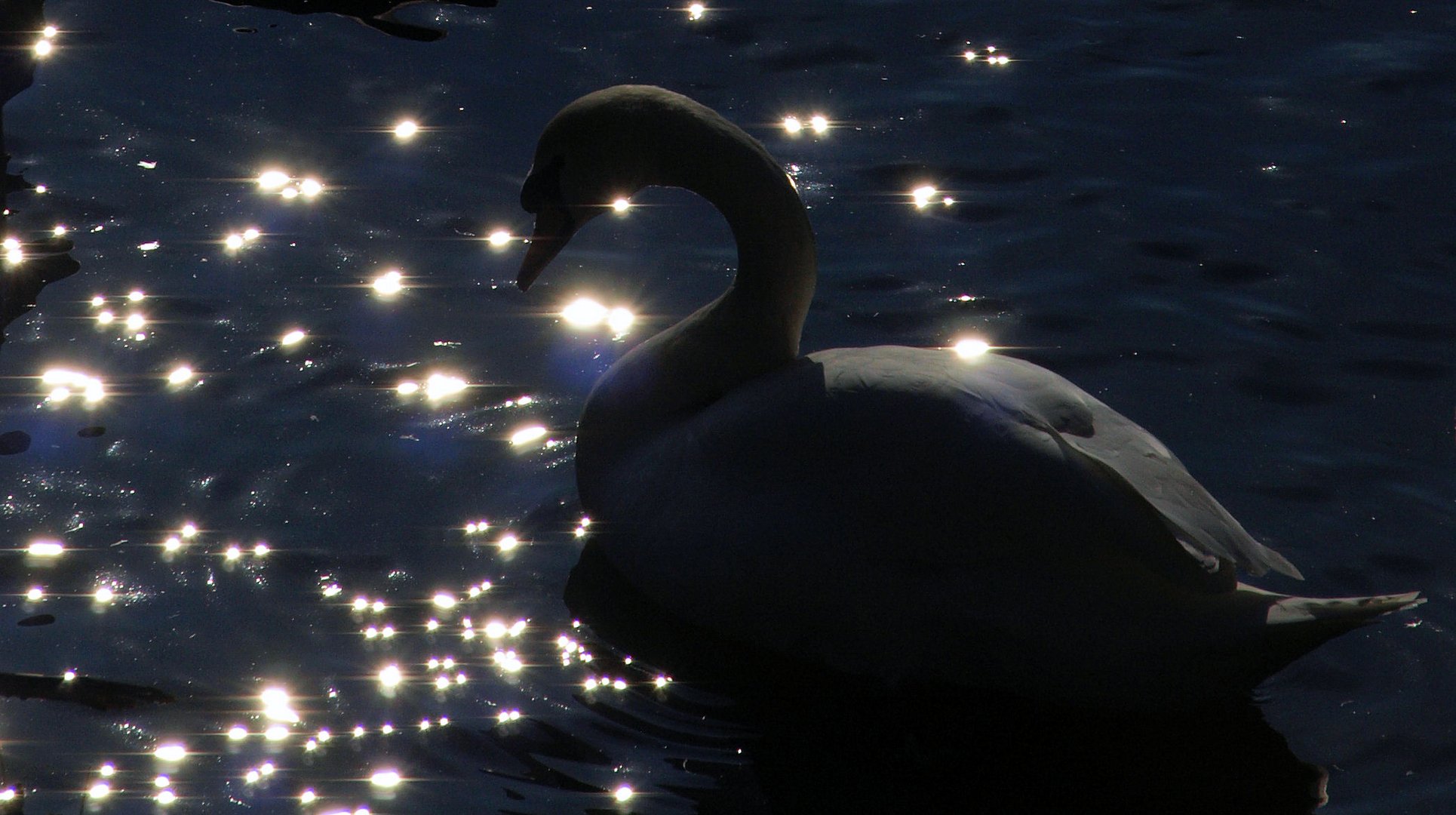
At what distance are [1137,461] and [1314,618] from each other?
0.66 m

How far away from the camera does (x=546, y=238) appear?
20.2ft

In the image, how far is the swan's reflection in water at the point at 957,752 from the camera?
498cm

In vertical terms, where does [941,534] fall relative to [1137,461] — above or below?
below

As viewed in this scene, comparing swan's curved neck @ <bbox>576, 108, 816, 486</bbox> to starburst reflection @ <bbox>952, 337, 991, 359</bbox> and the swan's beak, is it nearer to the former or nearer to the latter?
the swan's beak

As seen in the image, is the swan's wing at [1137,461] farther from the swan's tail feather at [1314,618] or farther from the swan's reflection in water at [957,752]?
the swan's reflection in water at [957,752]

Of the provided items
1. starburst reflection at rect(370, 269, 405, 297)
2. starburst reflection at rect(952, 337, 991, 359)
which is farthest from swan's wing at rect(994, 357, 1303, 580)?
starburst reflection at rect(370, 269, 405, 297)

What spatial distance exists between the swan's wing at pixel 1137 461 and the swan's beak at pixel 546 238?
154cm

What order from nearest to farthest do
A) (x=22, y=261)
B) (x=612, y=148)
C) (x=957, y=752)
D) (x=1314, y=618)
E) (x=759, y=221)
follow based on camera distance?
1. (x=1314, y=618)
2. (x=957, y=752)
3. (x=759, y=221)
4. (x=612, y=148)
5. (x=22, y=261)

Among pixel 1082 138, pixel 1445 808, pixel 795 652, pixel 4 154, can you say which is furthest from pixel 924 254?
pixel 4 154

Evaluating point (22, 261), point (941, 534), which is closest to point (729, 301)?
point (941, 534)

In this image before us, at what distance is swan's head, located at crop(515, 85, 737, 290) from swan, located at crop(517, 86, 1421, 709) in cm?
15

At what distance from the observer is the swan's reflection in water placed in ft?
16.4

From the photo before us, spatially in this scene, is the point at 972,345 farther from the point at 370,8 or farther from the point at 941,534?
the point at 370,8

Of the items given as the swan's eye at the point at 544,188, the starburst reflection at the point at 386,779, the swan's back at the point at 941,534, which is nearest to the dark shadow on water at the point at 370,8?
the swan's eye at the point at 544,188
